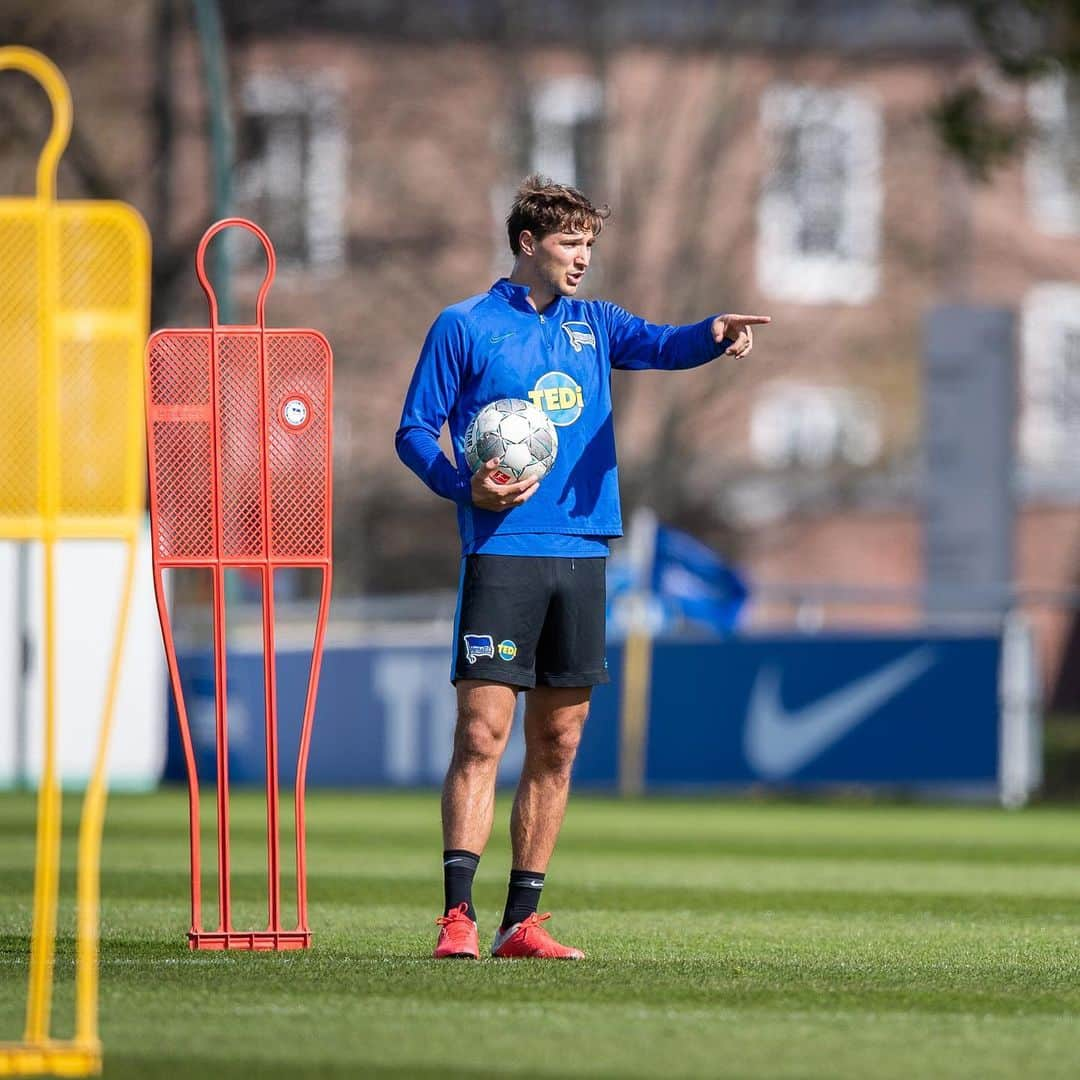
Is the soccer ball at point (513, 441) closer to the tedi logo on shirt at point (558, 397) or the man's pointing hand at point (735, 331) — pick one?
the tedi logo on shirt at point (558, 397)

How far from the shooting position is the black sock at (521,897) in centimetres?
785

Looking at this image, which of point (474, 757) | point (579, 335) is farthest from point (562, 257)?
point (474, 757)

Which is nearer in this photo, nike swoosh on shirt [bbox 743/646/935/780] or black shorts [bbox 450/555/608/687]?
black shorts [bbox 450/555/608/687]

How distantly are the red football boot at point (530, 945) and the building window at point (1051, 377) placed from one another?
30.6 metres

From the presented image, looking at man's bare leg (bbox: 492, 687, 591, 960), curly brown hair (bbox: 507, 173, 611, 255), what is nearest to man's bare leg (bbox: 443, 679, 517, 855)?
man's bare leg (bbox: 492, 687, 591, 960)

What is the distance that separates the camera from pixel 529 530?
7.84m

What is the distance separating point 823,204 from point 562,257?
28.5 m

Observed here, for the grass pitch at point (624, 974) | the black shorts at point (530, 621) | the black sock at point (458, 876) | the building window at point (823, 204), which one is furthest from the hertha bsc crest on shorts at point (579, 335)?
the building window at point (823, 204)

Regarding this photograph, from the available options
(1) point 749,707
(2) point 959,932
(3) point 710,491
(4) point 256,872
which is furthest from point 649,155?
(2) point 959,932

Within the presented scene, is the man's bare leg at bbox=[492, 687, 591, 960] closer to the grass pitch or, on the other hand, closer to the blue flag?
the grass pitch

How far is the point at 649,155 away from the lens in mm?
33375

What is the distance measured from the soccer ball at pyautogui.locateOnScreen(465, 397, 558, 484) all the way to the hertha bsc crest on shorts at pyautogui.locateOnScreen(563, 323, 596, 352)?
1.37 ft

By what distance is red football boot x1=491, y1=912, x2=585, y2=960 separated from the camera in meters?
7.75

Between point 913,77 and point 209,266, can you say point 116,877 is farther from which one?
point 913,77
